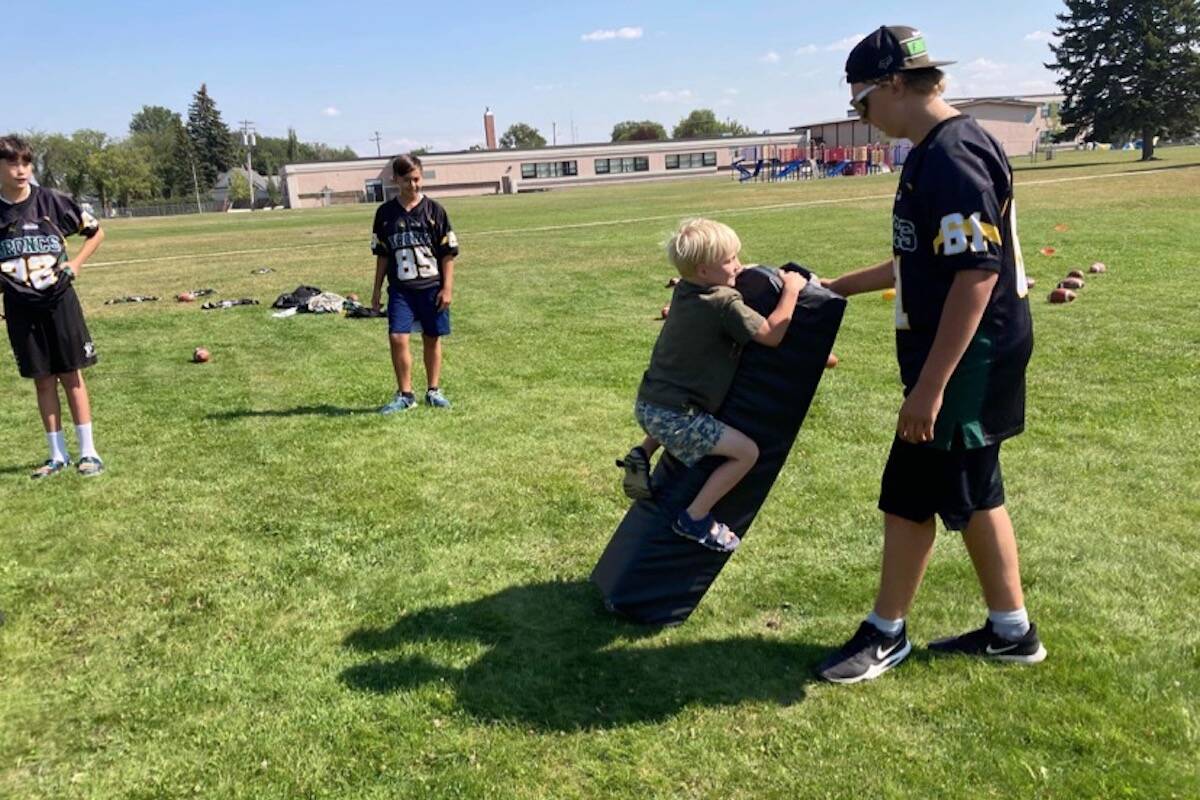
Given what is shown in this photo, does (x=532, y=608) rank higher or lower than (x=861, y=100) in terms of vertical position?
lower

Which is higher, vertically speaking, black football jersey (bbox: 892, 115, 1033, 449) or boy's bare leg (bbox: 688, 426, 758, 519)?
black football jersey (bbox: 892, 115, 1033, 449)

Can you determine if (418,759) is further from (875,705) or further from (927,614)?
(927,614)

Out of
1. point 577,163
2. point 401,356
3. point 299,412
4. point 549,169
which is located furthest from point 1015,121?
point 299,412

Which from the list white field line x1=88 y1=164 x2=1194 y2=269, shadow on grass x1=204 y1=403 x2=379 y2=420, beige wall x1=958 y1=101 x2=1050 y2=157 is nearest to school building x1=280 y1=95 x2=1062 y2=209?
beige wall x1=958 y1=101 x2=1050 y2=157

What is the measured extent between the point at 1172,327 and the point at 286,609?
28.7 feet

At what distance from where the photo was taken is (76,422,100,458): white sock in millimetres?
6258

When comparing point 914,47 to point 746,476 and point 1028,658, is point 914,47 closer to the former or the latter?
point 746,476

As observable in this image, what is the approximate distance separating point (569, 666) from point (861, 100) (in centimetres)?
239

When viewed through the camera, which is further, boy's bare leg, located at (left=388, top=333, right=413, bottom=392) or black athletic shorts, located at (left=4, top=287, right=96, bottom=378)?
boy's bare leg, located at (left=388, top=333, right=413, bottom=392)

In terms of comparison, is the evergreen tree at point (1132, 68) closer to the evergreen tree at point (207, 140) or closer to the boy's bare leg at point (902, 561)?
the boy's bare leg at point (902, 561)

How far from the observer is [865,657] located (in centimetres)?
336

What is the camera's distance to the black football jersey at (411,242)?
739cm

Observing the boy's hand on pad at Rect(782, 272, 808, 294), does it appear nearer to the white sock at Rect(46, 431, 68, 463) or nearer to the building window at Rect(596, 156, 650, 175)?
the white sock at Rect(46, 431, 68, 463)

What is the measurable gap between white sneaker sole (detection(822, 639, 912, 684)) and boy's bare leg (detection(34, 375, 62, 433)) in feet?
18.2
